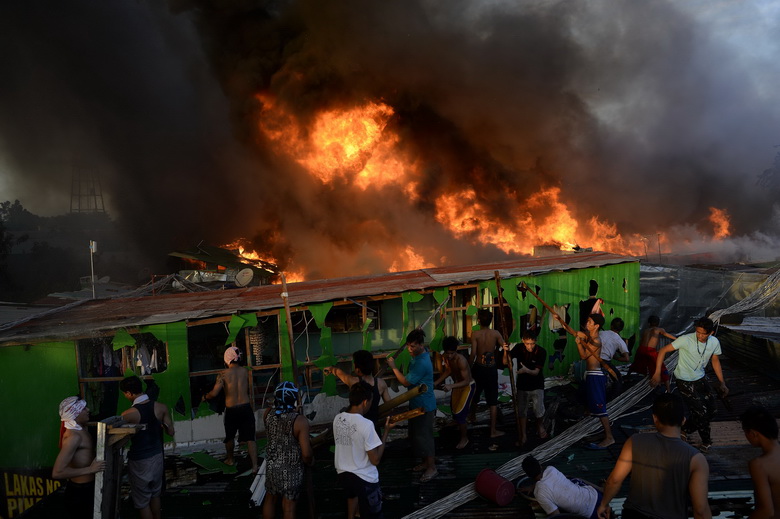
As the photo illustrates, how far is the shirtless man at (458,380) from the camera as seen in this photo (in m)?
7.23

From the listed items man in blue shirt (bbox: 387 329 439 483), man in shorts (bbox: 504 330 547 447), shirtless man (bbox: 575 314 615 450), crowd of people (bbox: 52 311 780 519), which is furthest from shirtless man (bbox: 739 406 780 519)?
man in shorts (bbox: 504 330 547 447)

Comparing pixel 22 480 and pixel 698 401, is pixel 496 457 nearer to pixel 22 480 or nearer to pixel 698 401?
pixel 698 401

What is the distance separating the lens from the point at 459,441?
7.77m

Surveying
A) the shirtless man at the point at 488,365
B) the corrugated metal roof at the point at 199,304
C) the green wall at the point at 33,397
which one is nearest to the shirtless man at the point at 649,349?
the corrugated metal roof at the point at 199,304

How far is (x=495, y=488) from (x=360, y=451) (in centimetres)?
215

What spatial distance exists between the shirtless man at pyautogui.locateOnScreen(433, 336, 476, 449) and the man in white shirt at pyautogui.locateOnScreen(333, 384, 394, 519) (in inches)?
102

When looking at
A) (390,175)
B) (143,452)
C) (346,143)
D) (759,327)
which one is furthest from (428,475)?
(346,143)

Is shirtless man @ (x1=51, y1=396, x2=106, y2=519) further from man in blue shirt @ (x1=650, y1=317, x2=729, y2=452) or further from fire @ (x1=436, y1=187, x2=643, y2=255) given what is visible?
fire @ (x1=436, y1=187, x2=643, y2=255)

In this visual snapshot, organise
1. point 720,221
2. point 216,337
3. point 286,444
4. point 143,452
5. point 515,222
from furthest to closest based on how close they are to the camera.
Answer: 1. point 720,221
2. point 515,222
3. point 216,337
4. point 143,452
5. point 286,444

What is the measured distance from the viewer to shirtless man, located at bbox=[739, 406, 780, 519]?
11.3 ft

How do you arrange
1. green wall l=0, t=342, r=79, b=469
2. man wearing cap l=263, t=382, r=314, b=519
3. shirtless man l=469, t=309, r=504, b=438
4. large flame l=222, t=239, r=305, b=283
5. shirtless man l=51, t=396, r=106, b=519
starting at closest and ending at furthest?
shirtless man l=51, t=396, r=106, b=519, man wearing cap l=263, t=382, r=314, b=519, green wall l=0, t=342, r=79, b=469, shirtless man l=469, t=309, r=504, b=438, large flame l=222, t=239, r=305, b=283

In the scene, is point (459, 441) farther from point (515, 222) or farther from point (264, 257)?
point (264, 257)

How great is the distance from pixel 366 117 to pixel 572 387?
18.8 m

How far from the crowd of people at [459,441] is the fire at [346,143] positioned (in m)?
18.2
